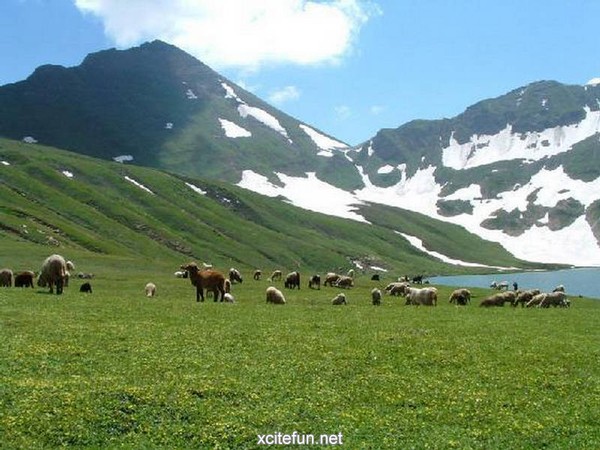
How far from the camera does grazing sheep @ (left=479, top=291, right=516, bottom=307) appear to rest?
6031 cm

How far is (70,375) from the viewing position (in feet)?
64.2

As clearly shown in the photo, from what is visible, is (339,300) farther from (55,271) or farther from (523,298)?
(55,271)

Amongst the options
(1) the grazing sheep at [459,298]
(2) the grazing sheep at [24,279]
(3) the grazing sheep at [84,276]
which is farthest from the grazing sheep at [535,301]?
(3) the grazing sheep at [84,276]

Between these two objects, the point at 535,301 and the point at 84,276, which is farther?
the point at 84,276

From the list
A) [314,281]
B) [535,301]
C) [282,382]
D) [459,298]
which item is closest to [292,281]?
[314,281]

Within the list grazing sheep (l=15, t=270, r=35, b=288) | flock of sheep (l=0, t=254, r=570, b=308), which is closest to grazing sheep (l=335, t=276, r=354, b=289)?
flock of sheep (l=0, t=254, r=570, b=308)

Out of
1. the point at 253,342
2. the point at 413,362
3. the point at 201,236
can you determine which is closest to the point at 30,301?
the point at 253,342

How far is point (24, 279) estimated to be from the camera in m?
55.3

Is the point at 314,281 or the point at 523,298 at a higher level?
the point at 314,281

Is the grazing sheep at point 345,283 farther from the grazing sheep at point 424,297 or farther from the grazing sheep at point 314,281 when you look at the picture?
the grazing sheep at point 424,297

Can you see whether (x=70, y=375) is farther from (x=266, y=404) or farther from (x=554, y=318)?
(x=554, y=318)

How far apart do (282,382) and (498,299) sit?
151 feet

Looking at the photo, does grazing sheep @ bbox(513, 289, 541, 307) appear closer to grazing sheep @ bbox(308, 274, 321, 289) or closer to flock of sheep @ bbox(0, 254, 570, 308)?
flock of sheep @ bbox(0, 254, 570, 308)

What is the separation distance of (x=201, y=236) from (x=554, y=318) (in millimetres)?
150201
